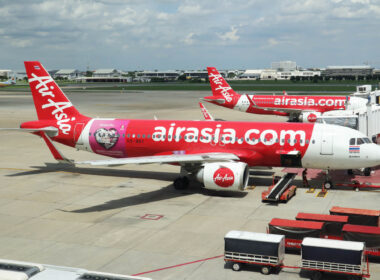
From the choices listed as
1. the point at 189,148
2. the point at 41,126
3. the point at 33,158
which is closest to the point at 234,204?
the point at 189,148

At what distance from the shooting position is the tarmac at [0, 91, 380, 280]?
62.4 feet

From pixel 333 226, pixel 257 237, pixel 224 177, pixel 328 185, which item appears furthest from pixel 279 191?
pixel 257 237

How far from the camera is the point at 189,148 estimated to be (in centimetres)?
3197

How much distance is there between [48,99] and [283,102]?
39459mm

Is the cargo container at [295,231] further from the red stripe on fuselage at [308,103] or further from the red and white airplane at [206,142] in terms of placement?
the red stripe on fuselage at [308,103]

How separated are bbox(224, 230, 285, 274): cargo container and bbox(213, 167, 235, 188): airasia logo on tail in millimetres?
9389

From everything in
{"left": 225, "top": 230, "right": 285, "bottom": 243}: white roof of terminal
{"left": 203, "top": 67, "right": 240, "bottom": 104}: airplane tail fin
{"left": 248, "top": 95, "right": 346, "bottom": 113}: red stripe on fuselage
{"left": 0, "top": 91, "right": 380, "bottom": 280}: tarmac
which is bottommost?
{"left": 0, "top": 91, "right": 380, "bottom": 280}: tarmac

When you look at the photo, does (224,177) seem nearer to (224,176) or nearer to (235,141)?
(224,176)

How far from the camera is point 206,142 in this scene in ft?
104

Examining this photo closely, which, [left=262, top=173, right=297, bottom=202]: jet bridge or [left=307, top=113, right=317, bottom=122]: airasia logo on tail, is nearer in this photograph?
[left=262, top=173, right=297, bottom=202]: jet bridge

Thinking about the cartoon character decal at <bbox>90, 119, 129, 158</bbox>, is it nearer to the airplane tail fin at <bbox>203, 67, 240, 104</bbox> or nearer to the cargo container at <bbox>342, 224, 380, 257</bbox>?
the cargo container at <bbox>342, 224, 380, 257</bbox>

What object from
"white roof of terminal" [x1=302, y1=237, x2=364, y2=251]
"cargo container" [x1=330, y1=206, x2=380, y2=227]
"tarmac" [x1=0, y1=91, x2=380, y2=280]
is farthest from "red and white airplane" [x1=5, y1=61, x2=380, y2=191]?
"white roof of terminal" [x1=302, y1=237, x2=364, y2=251]

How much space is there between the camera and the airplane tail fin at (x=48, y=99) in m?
35.0

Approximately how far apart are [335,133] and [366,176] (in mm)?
6918
